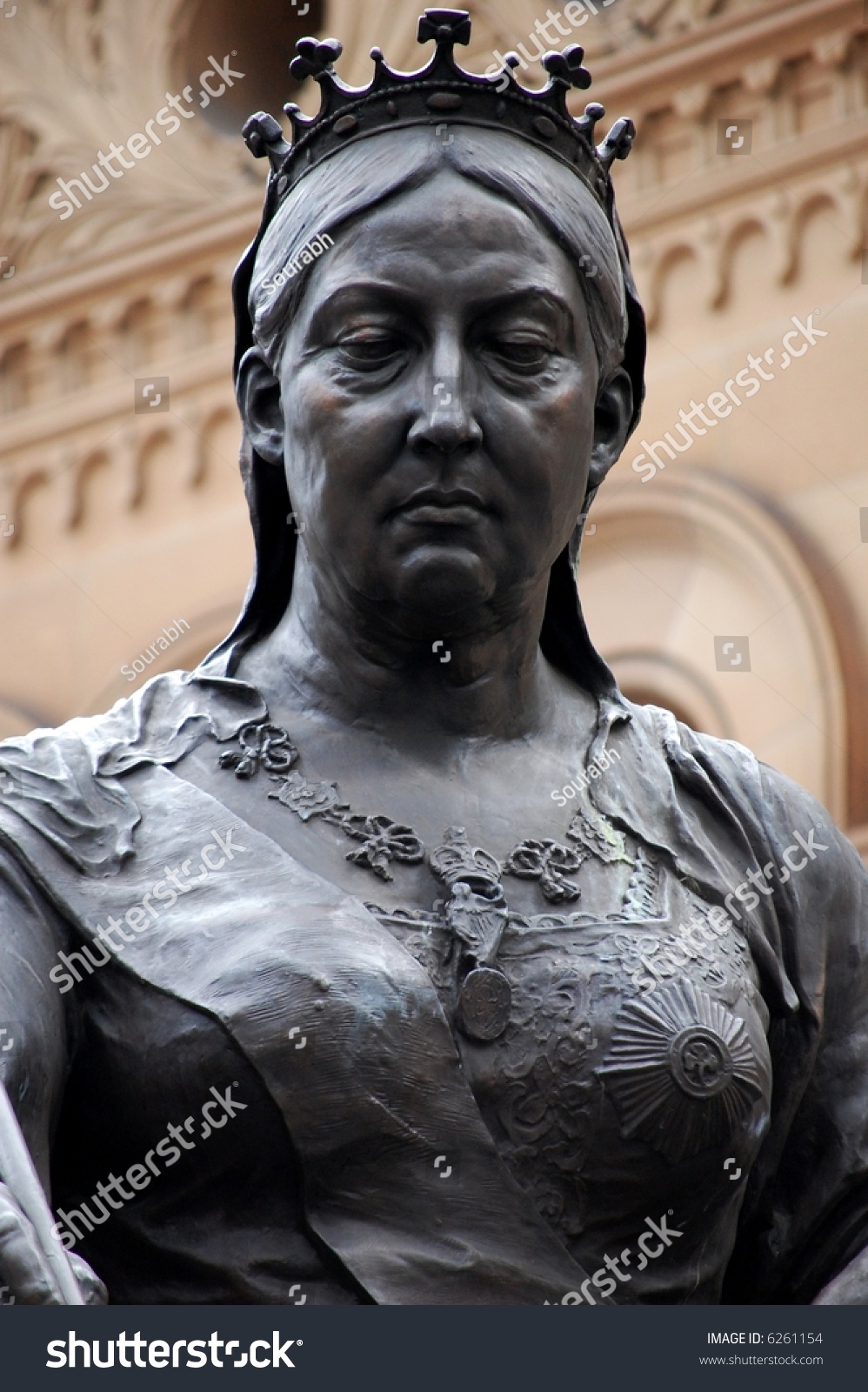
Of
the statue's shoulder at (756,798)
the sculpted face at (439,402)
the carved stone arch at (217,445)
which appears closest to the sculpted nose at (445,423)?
the sculpted face at (439,402)

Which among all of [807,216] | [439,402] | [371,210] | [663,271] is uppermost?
[807,216]

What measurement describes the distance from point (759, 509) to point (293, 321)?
313 inches

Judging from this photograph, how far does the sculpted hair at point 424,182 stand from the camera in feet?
12.7

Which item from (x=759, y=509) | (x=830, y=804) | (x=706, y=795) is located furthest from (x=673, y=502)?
(x=706, y=795)

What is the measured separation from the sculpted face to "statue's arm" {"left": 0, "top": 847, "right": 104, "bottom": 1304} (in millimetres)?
539

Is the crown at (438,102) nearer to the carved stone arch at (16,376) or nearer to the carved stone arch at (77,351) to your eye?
the carved stone arch at (77,351)

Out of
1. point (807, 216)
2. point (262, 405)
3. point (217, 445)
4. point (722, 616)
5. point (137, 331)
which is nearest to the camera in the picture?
point (262, 405)

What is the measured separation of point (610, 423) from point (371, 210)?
0.46 m

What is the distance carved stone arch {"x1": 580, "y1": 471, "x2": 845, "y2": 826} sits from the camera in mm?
11484

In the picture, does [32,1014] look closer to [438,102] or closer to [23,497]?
[438,102]

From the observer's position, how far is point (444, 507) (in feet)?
12.3

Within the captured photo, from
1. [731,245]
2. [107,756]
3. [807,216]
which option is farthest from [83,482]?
[107,756]

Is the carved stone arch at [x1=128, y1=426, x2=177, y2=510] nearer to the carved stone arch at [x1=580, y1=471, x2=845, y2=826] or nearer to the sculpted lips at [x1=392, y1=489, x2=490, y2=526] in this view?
the carved stone arch at [x1=580, y1=471, x2=845, y2=826]

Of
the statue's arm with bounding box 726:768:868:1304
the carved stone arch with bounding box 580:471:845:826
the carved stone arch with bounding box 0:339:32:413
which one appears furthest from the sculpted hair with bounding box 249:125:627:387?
the carved stone arch with bounding box 0:339:32:413
